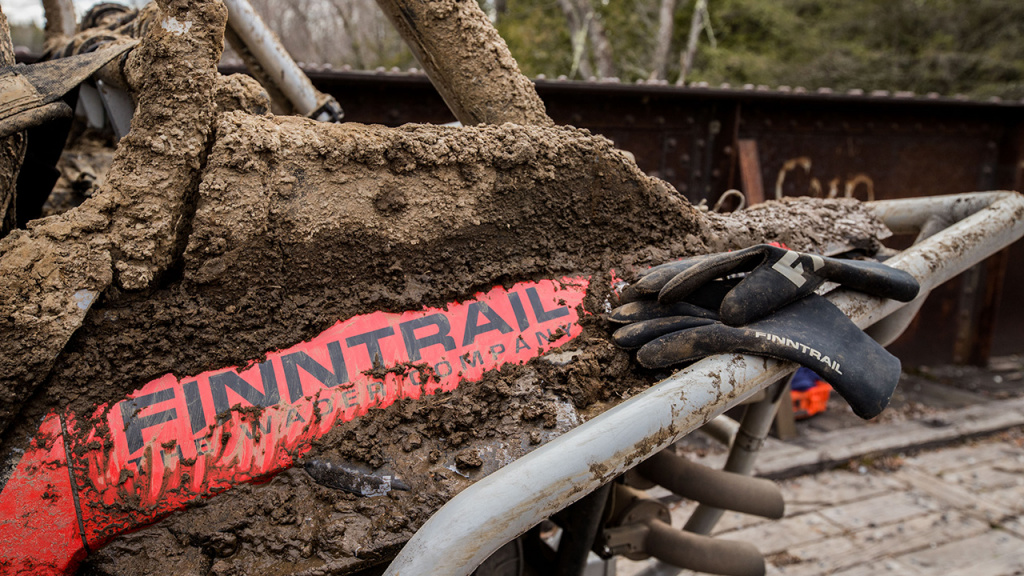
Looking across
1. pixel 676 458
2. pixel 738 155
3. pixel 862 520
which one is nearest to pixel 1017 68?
pixel 738 155

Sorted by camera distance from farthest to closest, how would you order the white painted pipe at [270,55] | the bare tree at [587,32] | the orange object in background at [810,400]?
1. the bare tree at [587,32]
2. the orange object in background at [810,400]
3. the white painted pipe at [270,55]

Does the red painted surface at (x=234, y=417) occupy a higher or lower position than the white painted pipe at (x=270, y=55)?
lower

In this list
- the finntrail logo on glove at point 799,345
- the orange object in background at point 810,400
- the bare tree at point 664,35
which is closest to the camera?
the finntrail logo on glove at point 799,345

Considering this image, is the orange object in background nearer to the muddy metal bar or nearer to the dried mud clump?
the muddy metal bar

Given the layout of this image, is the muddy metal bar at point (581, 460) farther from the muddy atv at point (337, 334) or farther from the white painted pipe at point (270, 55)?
the white painted pipe at point (270, 55)

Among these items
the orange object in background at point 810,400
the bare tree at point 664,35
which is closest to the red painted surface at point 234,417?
the orange object in background at point 810,400

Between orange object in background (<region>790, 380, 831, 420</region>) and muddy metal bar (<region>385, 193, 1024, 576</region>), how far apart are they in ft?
9.99

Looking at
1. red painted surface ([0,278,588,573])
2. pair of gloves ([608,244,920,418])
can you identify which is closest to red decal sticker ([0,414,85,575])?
red painted surface ([0,278,588,573])

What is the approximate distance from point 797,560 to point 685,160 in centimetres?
227

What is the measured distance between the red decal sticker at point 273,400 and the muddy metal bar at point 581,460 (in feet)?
0.89

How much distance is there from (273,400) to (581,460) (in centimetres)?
50

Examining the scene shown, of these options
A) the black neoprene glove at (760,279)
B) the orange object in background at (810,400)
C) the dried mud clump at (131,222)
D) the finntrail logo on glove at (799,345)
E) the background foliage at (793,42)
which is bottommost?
the orange object in background at (810,400)

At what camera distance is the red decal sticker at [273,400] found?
876mm

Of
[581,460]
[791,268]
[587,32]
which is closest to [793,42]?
[587,32]
